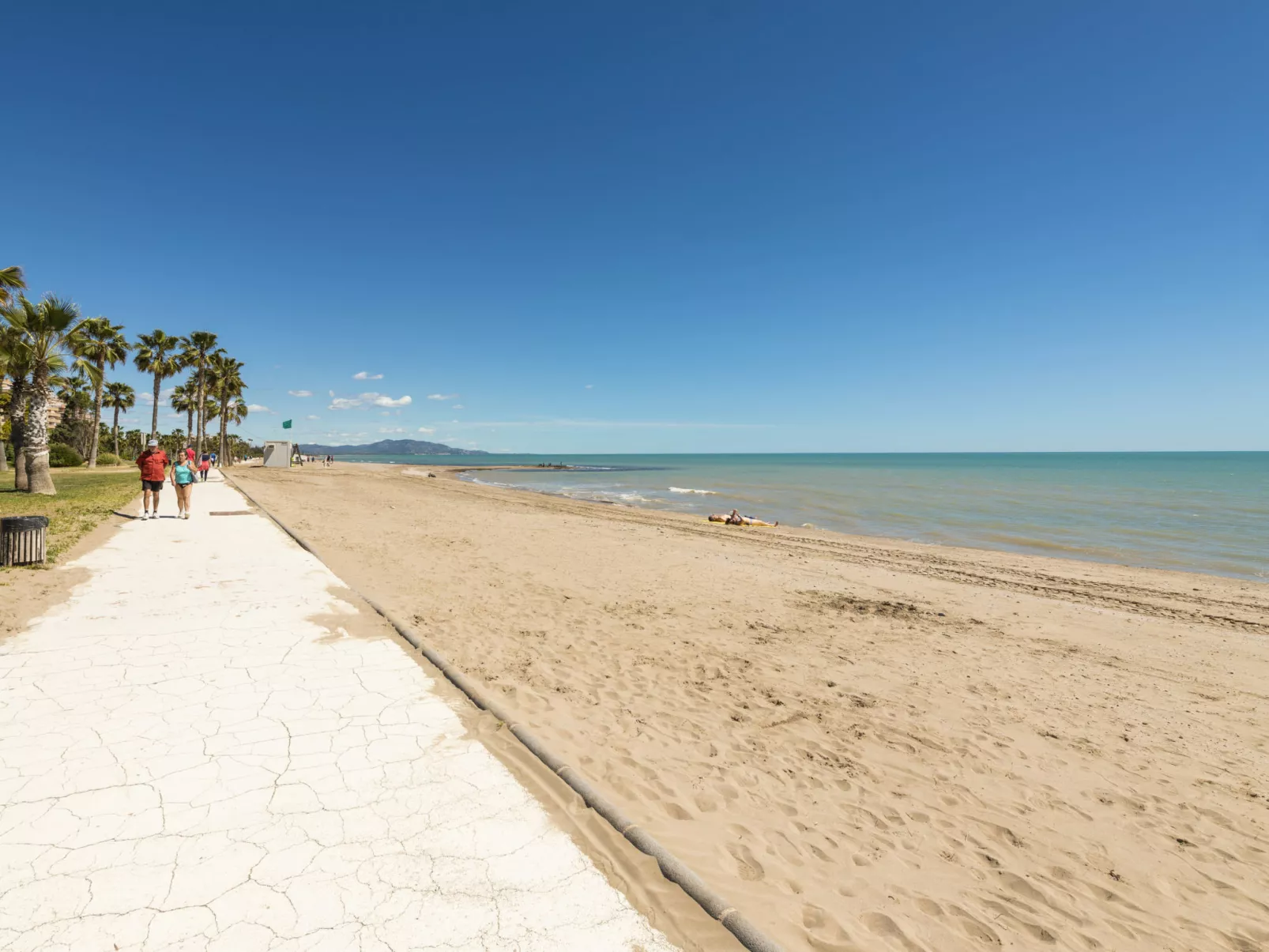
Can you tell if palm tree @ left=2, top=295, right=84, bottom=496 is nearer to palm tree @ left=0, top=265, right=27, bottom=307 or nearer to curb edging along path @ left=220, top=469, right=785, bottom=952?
palm tree @ left=0, top=265, right=27, bottom=307

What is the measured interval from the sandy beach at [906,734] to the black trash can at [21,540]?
405 cm

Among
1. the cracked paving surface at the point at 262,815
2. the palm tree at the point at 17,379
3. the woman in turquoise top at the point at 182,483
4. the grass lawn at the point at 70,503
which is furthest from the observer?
the palm tree at the point at 17,379

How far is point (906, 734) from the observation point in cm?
492

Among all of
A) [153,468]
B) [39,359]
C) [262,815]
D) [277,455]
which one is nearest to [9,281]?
[39,359]

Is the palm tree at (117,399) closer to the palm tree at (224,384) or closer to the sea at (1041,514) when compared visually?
the palm tree at (224,384)

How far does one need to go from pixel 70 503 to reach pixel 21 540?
10747mm

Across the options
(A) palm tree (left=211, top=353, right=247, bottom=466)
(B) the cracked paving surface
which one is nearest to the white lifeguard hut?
(A) palm tree (left=211, top=353, right=247, bottom=466)

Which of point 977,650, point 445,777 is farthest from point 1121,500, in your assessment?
point 445,777

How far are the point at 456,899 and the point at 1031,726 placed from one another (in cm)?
526

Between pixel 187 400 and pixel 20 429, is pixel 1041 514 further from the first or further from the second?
pixel 187 400

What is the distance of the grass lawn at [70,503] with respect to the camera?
1143 centimetres

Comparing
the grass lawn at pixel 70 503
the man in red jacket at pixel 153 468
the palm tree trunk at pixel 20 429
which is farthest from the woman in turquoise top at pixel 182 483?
the palm tree trunk at pixel 20 429

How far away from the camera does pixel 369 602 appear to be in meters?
7.57

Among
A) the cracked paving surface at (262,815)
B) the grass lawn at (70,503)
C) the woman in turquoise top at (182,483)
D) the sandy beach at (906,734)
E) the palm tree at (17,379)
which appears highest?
the palm tree at (17,379)
